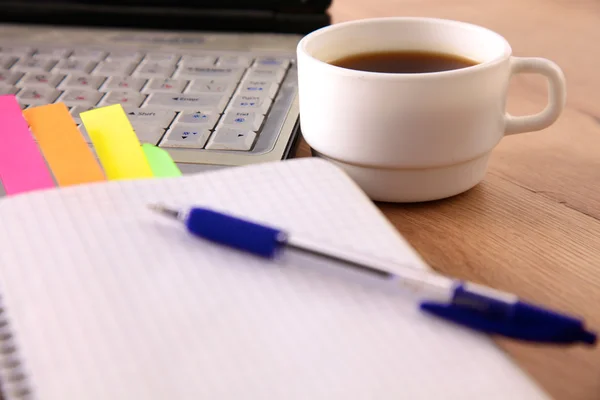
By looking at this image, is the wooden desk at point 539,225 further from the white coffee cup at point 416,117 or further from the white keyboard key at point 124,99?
the white keyboard key at point 124,99

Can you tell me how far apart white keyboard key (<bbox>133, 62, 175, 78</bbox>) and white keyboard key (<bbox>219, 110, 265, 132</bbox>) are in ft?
0.36

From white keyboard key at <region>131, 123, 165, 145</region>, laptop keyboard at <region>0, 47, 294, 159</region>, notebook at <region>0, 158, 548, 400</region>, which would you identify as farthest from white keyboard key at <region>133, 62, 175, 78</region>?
notebook at <region>0, 158, 548, 400</region>

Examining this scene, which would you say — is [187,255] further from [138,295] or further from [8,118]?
[8,118]

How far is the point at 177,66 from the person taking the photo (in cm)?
58

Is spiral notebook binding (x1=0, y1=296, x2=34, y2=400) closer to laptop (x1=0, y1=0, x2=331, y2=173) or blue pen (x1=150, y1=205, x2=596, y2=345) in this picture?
blue pen (x1=150, y1=205, x2=596, y2=345)

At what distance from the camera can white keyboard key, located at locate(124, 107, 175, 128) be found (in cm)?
47

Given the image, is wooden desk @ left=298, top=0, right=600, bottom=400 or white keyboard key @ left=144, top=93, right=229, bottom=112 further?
white keyboard key @ left=144, top=93, right=229, bottom=112

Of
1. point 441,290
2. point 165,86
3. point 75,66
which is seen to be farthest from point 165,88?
point 441,290

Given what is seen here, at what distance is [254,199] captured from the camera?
32 cm

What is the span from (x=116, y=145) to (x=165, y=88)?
173 millimetres

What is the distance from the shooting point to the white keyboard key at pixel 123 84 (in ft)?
1.75

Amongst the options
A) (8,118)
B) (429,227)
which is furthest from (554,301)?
(8,118)

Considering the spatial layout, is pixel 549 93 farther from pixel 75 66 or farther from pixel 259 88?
pixel 75 66

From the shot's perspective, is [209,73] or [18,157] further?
[209,73]
